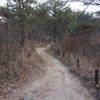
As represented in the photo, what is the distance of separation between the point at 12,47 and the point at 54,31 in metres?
20.1

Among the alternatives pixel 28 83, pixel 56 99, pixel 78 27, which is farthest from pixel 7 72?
pixel 78 27

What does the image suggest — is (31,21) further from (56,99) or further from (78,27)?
(56,99)

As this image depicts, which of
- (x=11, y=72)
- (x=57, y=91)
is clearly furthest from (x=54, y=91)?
(x=11, y=72)

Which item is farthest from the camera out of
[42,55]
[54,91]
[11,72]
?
[42,55]

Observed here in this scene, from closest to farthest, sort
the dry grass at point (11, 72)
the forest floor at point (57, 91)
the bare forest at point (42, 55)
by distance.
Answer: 1. the forest floor at point (57, 91)
2. the bare forest at point (42, 55)
3. the dry grass at point (11, 72)

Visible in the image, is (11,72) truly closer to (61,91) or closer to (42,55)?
(61,91)

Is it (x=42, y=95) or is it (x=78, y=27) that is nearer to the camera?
(x=42, y=95)

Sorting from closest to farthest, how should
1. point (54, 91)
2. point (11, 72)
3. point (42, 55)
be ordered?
point (54, 91), point (11, 72), point (42, 55)

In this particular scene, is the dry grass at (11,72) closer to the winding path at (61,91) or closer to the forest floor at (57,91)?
the forest floor at (57,91)

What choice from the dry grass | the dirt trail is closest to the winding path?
the dirt trail

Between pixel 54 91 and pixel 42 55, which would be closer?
pixel 54 91

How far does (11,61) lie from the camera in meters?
7.54

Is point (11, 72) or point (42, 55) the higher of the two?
point (11, 72)

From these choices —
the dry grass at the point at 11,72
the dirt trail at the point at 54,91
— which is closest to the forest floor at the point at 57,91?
the dirt trail at the point at 54,91
